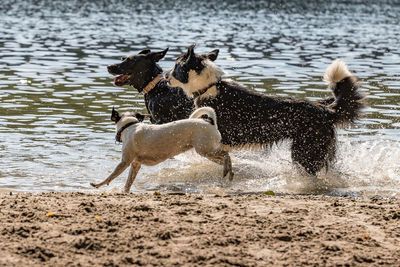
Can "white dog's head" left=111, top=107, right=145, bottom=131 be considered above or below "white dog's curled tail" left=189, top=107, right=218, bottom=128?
below

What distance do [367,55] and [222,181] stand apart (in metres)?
12.9

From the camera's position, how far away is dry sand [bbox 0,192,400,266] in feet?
13.6

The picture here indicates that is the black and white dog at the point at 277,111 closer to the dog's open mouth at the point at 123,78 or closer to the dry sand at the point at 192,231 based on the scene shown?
the dog's open mouth at the point at 123,78

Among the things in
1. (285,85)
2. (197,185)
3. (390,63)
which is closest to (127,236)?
(197,185)

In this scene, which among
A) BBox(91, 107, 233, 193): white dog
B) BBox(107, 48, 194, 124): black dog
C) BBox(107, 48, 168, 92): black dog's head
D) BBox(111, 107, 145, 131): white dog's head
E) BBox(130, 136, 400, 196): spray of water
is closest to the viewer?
BBox(91, 107, 233, 193): white dog

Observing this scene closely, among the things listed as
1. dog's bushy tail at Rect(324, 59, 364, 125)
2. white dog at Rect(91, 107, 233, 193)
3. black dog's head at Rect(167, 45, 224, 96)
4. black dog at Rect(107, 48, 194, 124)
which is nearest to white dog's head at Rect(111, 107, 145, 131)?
white dog at Rect(91, 107, 233, 193)

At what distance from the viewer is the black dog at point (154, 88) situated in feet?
26.0

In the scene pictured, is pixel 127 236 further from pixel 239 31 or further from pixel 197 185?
pixel 239 31

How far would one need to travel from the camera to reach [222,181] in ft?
24.0

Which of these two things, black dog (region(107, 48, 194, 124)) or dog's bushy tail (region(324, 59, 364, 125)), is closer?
dog's bushy tail (region(324, 59, 364, 125))

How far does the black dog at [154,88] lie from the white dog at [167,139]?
1.38 m

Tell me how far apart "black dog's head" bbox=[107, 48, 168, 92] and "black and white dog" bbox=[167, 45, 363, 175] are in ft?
2.70

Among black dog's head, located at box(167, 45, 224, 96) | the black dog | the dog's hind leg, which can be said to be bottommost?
the dog's hind leg

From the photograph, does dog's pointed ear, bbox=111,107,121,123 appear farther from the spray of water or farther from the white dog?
the spray of water
